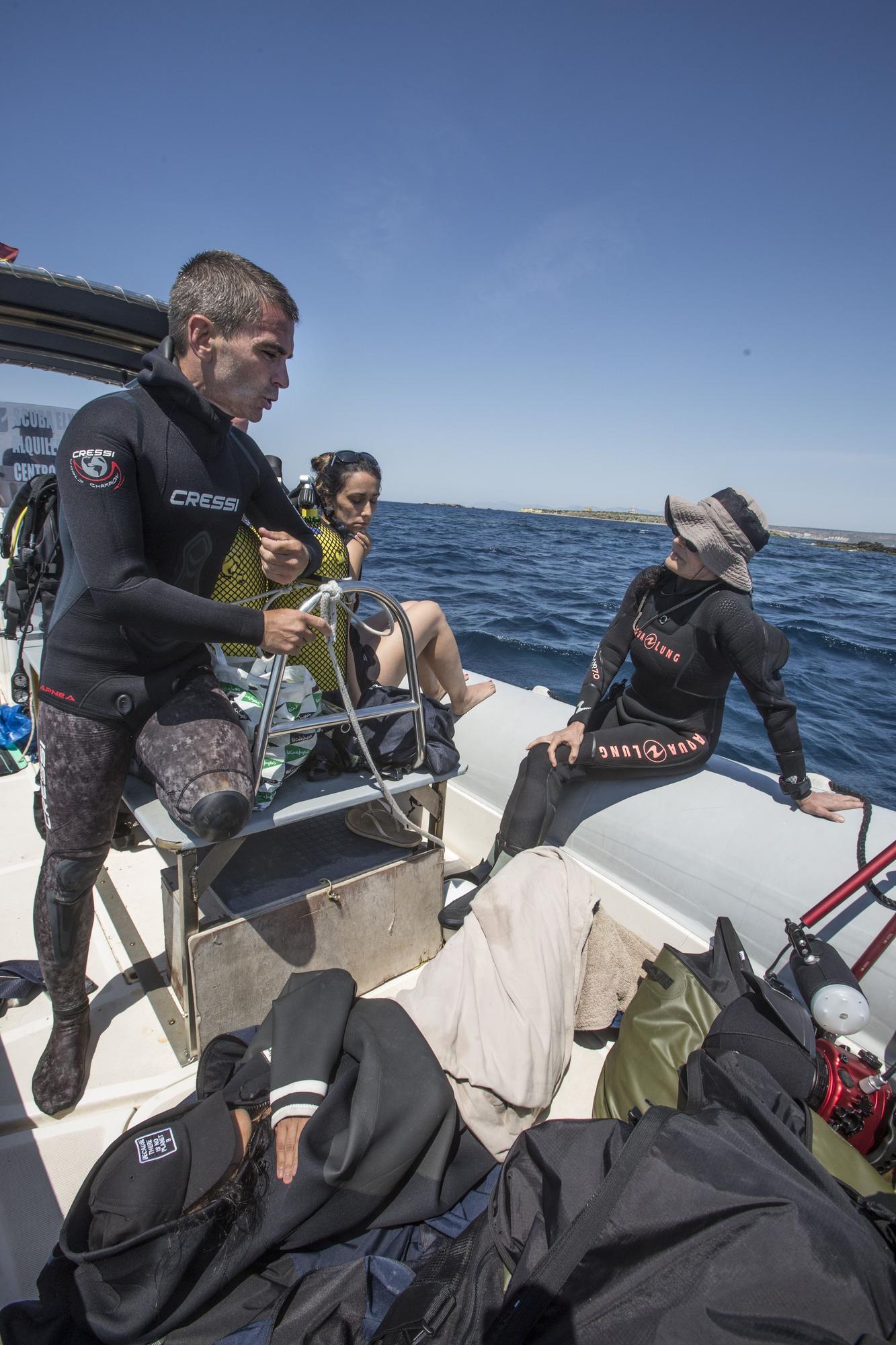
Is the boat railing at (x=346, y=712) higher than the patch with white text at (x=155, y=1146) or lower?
higher

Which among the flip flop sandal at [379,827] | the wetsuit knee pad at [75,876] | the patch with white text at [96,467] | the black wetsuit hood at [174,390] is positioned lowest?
the flip flop sandal at [379,827]

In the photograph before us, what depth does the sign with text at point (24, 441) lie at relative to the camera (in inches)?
247

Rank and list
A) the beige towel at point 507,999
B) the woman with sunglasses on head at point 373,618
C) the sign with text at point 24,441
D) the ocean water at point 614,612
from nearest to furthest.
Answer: the beige towel at point 507,999
the woman with sunglasses on head at point 373,618
the ocean water at point 614,612
the sign with text at point 24,441

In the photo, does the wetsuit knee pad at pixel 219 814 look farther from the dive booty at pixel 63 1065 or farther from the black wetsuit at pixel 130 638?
the dive booty at pixel 63 1065

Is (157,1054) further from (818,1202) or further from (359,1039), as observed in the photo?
(818,1202)

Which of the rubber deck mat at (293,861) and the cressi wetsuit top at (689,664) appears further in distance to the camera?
the cressi wetsuit top at (689,664)

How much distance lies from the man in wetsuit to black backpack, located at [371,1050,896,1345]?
1029mm

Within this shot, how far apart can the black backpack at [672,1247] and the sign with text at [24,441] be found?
7.06 meters

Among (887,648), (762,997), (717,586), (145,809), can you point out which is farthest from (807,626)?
(145,809)

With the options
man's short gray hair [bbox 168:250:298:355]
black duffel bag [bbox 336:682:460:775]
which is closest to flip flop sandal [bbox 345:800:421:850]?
black duffel bag [bbox 336:682:460:775]

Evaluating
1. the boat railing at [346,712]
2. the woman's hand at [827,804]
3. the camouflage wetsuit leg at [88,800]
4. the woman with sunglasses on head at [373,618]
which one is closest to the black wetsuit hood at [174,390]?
the boat railing at [346,712]

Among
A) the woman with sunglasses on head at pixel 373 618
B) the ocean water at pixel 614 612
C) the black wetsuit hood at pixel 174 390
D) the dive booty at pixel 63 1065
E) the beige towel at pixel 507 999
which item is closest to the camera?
the black wetsuit hood at pixel 174 390

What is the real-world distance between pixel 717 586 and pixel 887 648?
9710 mm

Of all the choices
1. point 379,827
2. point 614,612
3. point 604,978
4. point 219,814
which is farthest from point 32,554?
point 614,612
